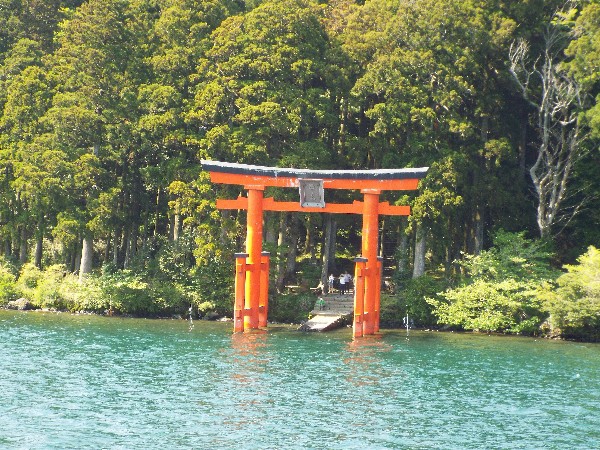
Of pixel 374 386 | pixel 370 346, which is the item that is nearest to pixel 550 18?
pixel 370 346

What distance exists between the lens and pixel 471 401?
968 inches

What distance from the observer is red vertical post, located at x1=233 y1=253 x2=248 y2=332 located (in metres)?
36.7

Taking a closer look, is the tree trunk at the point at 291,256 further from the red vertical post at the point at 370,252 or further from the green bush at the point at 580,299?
the green bush at the point at 580,299

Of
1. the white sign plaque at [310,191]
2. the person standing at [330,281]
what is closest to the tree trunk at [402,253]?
the person standing at [330,281]

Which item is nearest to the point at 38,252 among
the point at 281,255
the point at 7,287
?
the point at 7,287

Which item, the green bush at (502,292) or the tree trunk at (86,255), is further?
the tree trunk at (86,255)

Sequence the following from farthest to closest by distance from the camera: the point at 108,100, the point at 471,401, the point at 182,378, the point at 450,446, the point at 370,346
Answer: the point at 108,100, the point at 370,346, the point at 182,378, the point at 471,401, the point at 450,446

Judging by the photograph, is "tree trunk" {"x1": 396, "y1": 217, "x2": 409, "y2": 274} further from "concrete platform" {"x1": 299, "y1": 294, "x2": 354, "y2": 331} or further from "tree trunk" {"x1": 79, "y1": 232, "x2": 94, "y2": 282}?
"tree trunk" {"x1": 79, "y1": 232, "x2": 94, "y2": 282}

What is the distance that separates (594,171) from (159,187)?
1924 cm

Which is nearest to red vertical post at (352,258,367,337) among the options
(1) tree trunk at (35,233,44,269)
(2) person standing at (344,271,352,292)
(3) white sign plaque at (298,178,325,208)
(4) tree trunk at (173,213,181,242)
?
(3) white sign plaque at (298,178,325,208)

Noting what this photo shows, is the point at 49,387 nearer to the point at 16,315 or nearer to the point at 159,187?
the point at 16,315

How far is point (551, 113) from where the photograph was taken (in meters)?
41.0

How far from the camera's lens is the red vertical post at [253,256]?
121 feet

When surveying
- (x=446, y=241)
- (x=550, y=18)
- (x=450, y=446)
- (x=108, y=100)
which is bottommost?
(x=450, y=446)
